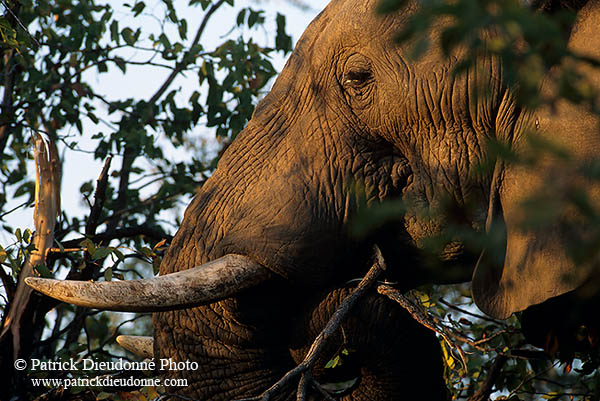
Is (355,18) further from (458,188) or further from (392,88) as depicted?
(458,188)

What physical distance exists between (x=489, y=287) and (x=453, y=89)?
0.51 meters

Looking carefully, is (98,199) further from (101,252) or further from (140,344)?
(140,344)

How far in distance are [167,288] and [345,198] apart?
0.53 m

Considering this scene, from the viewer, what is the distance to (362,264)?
2.28m

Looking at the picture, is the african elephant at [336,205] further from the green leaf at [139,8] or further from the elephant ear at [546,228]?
the green leaf at [139,8]

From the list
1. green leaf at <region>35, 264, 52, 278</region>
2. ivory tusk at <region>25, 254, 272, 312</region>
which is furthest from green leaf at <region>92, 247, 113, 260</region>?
ivory tusk at <region>25, 254, 272, 312</region>

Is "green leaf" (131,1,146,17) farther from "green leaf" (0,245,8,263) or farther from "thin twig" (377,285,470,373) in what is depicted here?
"thin twig" (377,285,470,373)

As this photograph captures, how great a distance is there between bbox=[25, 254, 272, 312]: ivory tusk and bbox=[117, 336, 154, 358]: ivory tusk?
0.65 metres

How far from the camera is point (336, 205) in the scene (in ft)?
7.23

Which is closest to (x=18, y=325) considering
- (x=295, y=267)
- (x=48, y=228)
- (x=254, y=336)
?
(x=48, y=228)

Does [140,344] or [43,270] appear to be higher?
[43,270]

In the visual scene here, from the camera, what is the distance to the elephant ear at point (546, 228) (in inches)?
68.8

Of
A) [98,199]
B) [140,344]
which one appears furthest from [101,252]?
[98,199]

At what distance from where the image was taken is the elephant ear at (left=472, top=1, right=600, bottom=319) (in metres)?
1.75
